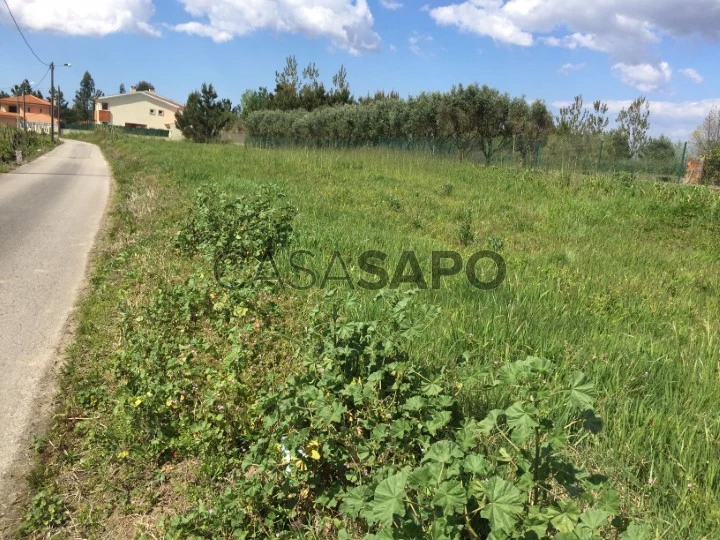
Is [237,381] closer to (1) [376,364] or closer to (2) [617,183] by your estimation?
(1) [376,364]

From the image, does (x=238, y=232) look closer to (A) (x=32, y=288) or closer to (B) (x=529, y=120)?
(A) (x=32, y=288)

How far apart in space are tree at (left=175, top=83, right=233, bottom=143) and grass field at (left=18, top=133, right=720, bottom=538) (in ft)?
156

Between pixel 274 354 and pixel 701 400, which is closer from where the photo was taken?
pixel 701 400

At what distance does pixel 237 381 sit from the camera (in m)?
3.63

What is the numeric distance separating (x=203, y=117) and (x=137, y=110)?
41128mm

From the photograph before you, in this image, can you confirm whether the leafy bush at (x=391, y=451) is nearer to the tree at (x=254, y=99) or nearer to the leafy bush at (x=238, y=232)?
the leafy bush at (x=238, y=232)

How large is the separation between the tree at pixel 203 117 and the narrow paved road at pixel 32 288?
140 ft

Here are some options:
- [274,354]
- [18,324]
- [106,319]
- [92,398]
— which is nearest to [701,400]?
[274,354]

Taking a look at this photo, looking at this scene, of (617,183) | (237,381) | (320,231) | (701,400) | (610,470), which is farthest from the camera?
(617,183)

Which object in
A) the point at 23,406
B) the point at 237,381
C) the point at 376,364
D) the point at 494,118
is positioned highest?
the point at 494,118

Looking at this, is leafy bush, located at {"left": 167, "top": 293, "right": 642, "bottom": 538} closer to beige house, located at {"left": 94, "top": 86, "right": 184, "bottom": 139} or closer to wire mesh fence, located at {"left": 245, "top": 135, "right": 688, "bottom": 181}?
wire mesh fence, located at {"left": 245, "top": 135, "right": 688, "bottom": 181}

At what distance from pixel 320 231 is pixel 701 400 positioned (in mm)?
4821

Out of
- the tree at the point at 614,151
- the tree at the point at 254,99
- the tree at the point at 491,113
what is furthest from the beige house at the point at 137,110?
the tree at the point at 614,151

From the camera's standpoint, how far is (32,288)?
6.54 m
